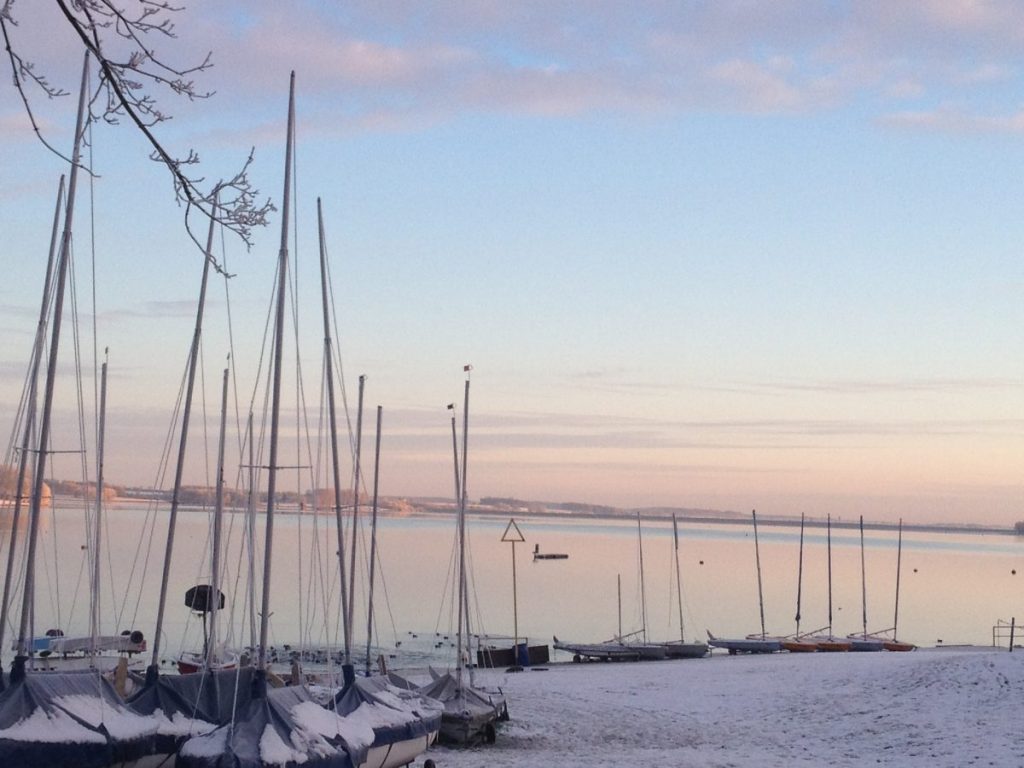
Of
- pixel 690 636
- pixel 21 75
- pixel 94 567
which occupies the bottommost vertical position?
pixel 690 636

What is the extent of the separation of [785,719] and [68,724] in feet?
54.0

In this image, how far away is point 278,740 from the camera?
17.4 meters

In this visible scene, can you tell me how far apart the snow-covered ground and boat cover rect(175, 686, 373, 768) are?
4939mm

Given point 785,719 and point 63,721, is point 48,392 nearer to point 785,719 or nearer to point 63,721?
point 63,721

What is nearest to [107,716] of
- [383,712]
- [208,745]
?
[208,745]

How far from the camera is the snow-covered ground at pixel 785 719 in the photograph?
23266 mm

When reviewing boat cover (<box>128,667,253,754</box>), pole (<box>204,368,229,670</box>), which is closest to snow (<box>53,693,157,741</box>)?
boat cover (<box>128,667,253,754</box>)

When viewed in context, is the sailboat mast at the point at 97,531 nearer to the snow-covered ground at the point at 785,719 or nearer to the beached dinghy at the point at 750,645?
the snow-covered ground at the point at 785,719

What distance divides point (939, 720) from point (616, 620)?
54239 millimetres

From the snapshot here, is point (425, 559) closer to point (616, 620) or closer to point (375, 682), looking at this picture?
point (616, 620)

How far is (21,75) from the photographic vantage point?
29.2 ft

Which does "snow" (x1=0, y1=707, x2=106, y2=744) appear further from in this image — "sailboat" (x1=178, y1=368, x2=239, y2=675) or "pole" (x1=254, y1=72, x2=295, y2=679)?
"sailboat" (x1=178, y1=368, x2=239, y2=675)

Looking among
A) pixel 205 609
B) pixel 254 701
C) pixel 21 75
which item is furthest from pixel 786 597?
pixel 21 75

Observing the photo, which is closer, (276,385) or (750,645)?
(276,385)
